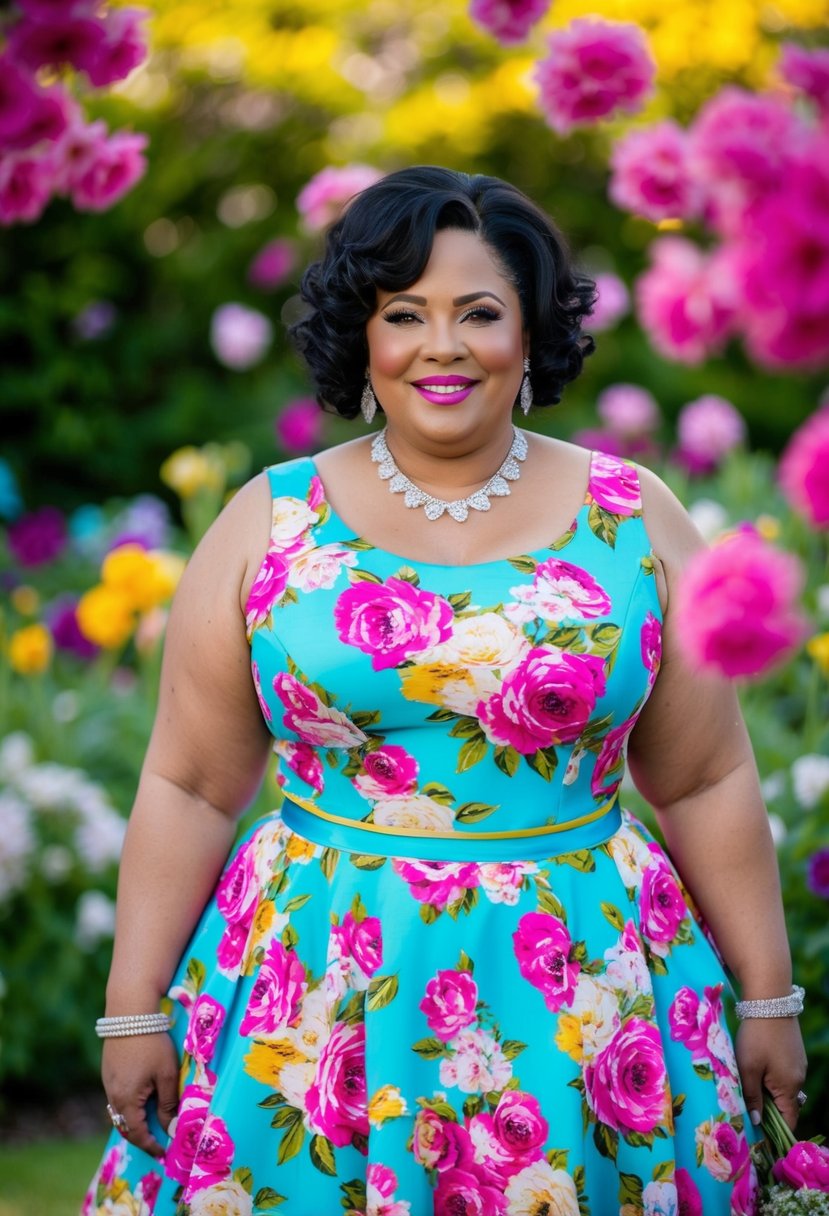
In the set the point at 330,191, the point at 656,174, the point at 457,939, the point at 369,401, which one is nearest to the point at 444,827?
the point at 457,939

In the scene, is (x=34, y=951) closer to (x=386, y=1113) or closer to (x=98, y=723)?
(x=98, y=723)

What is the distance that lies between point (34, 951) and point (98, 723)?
0.78 meters

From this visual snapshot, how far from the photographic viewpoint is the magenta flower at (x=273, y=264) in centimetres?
705

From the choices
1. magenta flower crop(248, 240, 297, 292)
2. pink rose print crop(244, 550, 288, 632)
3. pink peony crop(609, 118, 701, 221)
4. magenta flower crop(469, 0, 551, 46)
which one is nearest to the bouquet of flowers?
pink rose print crop(244, 550, 288, 632)

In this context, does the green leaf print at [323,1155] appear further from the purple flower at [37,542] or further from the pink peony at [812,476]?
the purple flower at [37,542]

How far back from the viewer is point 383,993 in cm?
189

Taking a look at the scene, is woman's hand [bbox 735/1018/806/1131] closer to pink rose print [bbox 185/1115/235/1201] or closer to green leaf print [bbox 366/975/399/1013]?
green leaf print [bbox 366/975/399/1013]

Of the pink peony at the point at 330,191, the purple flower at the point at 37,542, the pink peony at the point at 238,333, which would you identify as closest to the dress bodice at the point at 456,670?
the pink peony at the point at 330,191

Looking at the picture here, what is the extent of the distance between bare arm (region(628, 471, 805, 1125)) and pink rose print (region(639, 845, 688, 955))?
0.19 ft

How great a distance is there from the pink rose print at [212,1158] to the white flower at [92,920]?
144cm

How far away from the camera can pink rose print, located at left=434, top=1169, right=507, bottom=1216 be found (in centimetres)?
186

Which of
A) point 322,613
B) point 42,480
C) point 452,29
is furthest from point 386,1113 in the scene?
point 452,29

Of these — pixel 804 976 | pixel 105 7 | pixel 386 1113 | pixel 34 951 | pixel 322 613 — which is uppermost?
pixel 105 7

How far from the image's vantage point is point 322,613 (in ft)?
6.30
